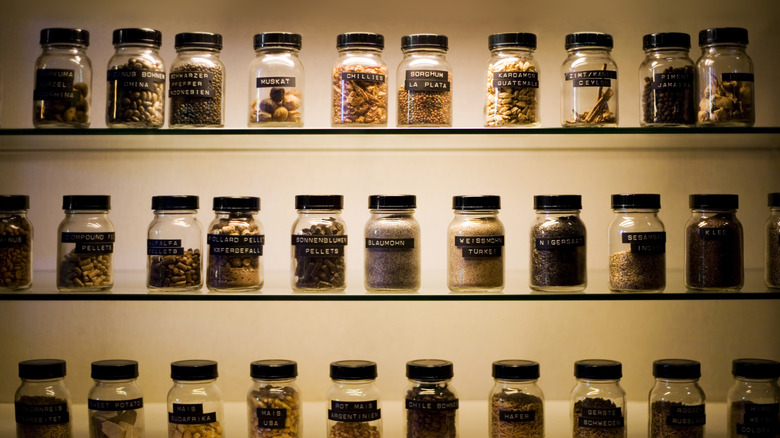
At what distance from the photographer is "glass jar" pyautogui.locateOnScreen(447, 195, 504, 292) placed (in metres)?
1.63

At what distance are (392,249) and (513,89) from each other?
0.39 metres

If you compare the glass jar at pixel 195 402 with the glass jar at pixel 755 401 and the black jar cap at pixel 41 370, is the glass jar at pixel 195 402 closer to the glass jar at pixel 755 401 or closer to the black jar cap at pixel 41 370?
the black jar cap at pixel 41 370

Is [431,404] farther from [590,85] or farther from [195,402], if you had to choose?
[590,85]

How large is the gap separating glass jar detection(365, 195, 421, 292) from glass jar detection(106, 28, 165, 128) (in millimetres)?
471

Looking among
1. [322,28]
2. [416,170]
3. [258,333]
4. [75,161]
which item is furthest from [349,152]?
[75,161]

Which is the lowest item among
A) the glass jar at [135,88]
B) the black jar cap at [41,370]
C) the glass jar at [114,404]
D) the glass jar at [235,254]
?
the glass jar at [114,404]

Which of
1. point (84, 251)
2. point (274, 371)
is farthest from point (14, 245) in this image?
point (274, 371)

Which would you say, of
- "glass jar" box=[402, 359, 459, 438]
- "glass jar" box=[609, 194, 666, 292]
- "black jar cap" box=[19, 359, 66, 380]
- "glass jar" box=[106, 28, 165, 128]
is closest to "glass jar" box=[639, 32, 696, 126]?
"glass jar" box=[609, 194, 666, 292]

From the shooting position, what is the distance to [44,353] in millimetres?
1943

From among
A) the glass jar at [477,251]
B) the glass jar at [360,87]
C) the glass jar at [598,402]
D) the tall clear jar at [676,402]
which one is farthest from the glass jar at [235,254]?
the tall clear jar at [676,402]

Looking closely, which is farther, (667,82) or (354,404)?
(667,82)

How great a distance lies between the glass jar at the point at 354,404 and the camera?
1575 millimetres

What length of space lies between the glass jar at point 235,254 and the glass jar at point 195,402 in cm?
16

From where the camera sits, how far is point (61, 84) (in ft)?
5.52
